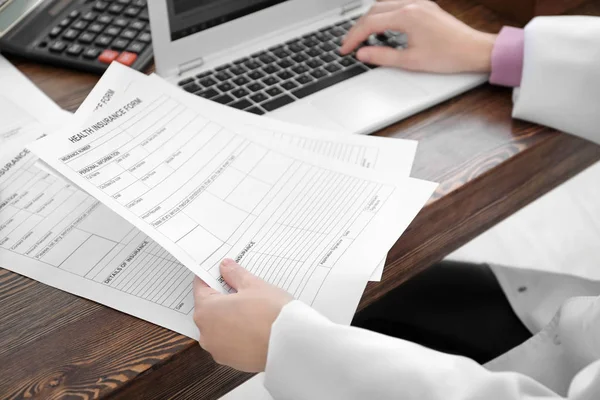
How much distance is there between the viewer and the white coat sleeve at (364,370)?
1.66ft

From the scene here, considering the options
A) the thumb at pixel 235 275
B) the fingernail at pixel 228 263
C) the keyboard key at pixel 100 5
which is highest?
the keyboard key at pixel 100 5

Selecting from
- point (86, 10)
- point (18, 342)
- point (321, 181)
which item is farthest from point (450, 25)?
A: point (18, 342)

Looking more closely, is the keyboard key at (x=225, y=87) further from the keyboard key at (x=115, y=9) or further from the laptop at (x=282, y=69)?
the keyboard key at (x=115, y=9)

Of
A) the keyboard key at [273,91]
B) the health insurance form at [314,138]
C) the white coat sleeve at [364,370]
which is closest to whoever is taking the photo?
the white coat sleeve at [364,370]

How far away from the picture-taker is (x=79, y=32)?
850mm

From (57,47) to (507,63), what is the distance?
0.54 meters

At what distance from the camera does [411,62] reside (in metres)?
0.83

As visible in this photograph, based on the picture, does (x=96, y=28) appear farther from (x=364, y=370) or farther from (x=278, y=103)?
(x=364, y=370)

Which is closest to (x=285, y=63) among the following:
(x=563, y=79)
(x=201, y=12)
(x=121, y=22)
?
(x=201, y=12)

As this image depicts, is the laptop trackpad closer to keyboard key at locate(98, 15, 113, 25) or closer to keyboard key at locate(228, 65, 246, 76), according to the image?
keyboard key at locate(228, 65, 246, 76)

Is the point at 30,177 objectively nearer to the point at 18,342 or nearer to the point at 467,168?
the point at 18,342

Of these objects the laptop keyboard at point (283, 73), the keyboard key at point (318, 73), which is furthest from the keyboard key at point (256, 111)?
the keyboard key at point (318, 73)

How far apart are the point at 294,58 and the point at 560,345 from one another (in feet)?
1.48

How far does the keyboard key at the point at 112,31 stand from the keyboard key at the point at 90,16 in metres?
0.03
